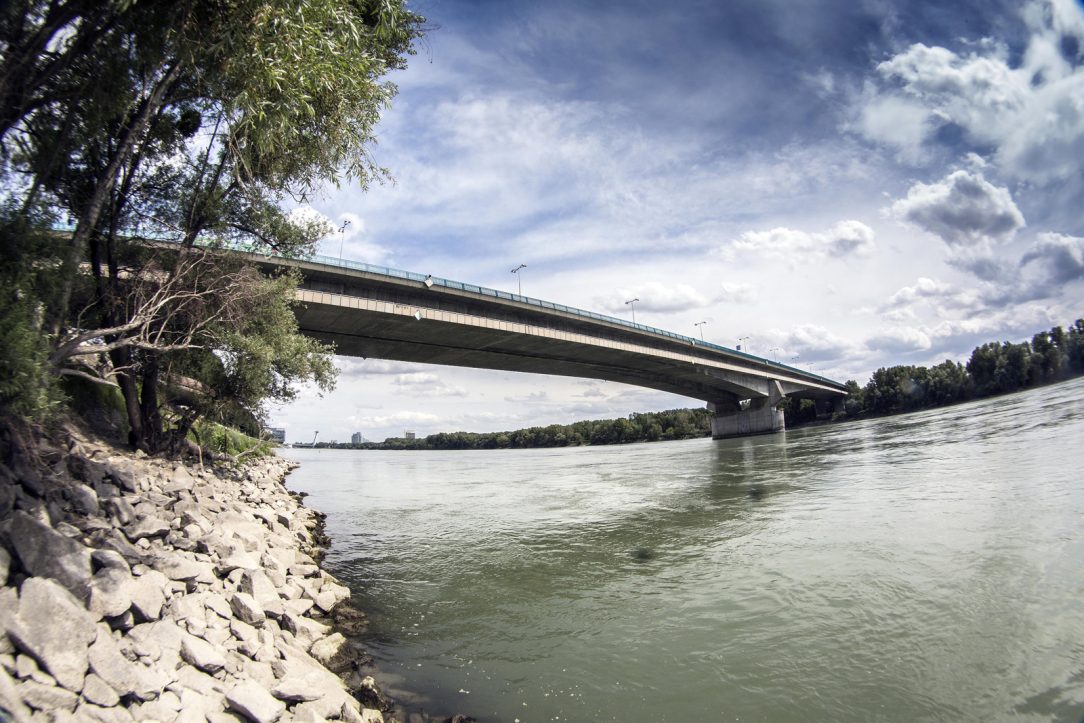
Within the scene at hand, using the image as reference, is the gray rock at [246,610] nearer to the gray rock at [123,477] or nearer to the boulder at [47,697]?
the boulder at [47,697]

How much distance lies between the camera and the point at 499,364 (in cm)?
6181

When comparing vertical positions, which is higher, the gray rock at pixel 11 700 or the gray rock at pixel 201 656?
the gray rock at pixel 11 700

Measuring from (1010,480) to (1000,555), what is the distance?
29.3 ft

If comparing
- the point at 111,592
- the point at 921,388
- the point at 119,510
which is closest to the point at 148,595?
the point at 111,592

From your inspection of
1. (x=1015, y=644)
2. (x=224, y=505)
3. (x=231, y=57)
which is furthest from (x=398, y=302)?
(x=1015, y=644)

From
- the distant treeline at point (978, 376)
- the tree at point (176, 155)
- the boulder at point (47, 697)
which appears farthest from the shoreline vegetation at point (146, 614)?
the distant treeline at point (978, 376)

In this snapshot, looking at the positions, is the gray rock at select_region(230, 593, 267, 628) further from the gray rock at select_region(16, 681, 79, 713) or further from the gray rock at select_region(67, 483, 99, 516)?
the gray rock at select_region(67, 483, 99, 516)

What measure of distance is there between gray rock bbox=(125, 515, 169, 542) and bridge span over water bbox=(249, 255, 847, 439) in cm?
1286

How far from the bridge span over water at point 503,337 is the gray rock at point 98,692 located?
17.3m

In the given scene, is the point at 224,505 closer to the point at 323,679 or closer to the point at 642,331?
the point at 323,679

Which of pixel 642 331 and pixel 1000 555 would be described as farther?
pixel 642 331

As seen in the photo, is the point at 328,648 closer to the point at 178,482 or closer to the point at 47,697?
the point at 47,697

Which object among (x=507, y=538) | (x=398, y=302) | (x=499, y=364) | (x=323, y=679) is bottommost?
(x=507, y=538)

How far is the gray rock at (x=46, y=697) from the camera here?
3.88 m
